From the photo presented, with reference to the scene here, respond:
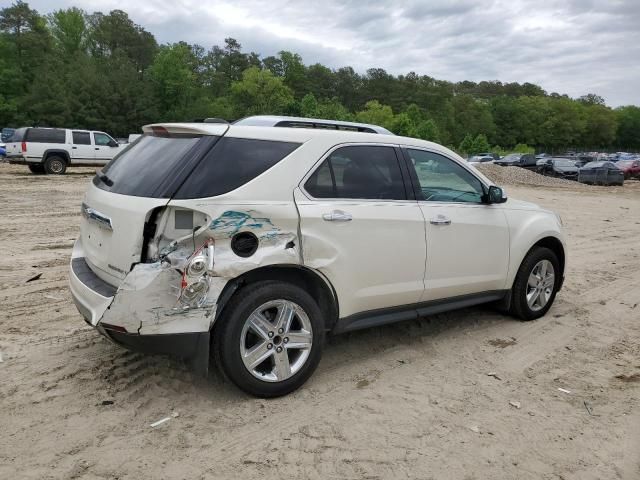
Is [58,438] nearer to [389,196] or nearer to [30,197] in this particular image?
[389,196]

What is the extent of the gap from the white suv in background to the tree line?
1825 inches

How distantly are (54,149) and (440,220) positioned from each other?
68.2ft

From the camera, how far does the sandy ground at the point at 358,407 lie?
3014 mm

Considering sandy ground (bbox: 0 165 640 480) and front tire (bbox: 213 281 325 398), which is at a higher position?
front tire (bbox: 213 281 325 398)

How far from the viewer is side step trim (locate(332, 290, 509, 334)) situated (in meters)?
4.04

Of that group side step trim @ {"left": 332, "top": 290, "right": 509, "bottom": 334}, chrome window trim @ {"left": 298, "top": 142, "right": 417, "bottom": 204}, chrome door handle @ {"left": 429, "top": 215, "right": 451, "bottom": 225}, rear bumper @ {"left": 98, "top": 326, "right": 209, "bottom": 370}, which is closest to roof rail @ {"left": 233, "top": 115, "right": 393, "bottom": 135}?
chrome window trim @ {"left": 298, "top": 142, "right": 417, "bottom": 204}

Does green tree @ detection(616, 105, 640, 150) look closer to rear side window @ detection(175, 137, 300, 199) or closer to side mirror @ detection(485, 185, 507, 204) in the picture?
side mirror @ detection(485, 185, 507, 204)

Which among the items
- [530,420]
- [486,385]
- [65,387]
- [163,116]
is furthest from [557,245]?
[163,116]

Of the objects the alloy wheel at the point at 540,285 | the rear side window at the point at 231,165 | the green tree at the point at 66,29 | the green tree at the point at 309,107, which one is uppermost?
the green tree at the point at 66,29

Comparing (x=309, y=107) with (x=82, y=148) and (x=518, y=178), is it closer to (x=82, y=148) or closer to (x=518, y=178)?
(x=518, y=178)

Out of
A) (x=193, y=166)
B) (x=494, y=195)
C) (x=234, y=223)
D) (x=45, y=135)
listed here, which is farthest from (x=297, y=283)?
(x=45, y=135)

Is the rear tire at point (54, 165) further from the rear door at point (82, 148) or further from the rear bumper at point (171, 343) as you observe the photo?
the rear bumper at point (171, 343)

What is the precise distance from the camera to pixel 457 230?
462 centimetres

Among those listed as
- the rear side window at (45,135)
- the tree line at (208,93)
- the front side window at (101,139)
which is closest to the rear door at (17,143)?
the rear side window at (45,135)
